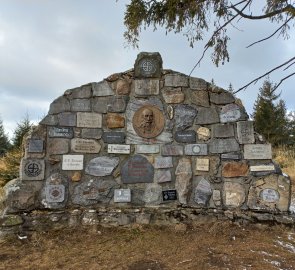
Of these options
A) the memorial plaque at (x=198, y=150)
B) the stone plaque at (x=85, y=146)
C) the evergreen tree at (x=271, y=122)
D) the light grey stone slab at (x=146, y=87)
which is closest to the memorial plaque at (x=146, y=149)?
the memorial plaque at (x=198, y=150)

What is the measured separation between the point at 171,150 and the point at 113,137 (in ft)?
3.14

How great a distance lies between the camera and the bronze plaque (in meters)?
5.32

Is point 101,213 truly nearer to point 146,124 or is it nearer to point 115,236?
point 115,236

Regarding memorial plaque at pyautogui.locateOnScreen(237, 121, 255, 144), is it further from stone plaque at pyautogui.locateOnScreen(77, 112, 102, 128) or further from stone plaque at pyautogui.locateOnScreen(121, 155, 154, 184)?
stone plaque at pyautogui.locateOnScreen(77, 112, 102, 128)

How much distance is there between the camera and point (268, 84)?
24.4 metres

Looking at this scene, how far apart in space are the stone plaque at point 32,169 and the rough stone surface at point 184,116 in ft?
7.31

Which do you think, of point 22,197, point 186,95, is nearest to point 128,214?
point 22,197

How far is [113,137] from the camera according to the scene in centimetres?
529

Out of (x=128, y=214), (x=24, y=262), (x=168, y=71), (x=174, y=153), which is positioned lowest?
(x=24, y=262)

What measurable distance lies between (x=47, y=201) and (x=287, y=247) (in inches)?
136

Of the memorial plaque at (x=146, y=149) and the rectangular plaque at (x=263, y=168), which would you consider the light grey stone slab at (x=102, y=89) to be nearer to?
the memorial plaque at (x=146, y=149)

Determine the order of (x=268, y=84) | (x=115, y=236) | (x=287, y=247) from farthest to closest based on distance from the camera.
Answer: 1. (x=268, y=84)
2. (x=115, y=236)
3. (x=287, y=247)

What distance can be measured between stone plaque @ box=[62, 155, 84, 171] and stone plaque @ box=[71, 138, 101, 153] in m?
0.11

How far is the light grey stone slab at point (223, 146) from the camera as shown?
17.3 ft
